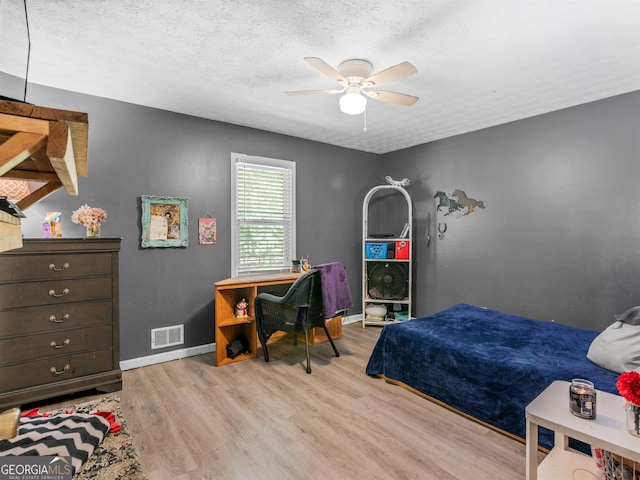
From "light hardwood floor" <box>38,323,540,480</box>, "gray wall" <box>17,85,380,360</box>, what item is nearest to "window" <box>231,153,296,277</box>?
"gray wall" <box>17,85,380,360</box>

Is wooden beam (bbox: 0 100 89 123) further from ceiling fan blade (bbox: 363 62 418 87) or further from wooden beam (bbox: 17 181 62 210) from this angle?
ceiling fan blade (bbox: 363 62 418 87)

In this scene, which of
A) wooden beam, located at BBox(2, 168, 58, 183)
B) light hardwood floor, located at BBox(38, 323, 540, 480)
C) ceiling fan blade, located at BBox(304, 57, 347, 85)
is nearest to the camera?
wooden beam, located at BBox(2, 168, 58, 183)

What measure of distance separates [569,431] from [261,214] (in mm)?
3442

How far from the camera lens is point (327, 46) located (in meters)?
2.26

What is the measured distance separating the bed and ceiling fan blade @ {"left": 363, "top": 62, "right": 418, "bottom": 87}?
6.45 ft

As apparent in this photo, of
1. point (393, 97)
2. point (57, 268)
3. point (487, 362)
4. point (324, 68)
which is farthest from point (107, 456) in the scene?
point (393, 97)

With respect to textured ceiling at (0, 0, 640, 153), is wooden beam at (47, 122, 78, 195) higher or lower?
lower

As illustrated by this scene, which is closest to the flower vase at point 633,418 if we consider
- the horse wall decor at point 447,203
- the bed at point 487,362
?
the bed at point 487,362

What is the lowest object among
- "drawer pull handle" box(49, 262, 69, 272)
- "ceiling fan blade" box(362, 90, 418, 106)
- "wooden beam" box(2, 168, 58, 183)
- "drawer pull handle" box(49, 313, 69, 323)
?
"drawer pull handle" box(49, 313, 69, 323)

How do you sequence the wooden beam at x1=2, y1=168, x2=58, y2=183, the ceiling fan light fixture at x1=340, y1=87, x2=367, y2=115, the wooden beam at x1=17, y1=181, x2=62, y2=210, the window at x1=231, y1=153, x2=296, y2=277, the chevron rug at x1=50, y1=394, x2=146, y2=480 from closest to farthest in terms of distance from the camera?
1. the wooden beam at x1=2, y1=168, x2=58, y2=183
2. the wooden beam at x1=17, y1=181, x2=62, y2=210
3. the chevron rug at x1=50, y1=394, x2=146, y2=480
4. the ceiling fan light fixture at x1=340, y1=87, x2=367, y2=115
5. the window at x1=231, y1=153, x2=296, y2=277

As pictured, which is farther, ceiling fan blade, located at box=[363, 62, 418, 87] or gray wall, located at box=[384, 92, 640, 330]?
gray wall, located at box=[384, 92, 640, 330]

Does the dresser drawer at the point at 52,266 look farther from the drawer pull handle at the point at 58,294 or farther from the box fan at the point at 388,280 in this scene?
the box fan at the point at 388,280

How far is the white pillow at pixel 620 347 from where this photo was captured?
1.86 metres

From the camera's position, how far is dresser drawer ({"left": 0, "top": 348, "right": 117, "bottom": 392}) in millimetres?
2270
